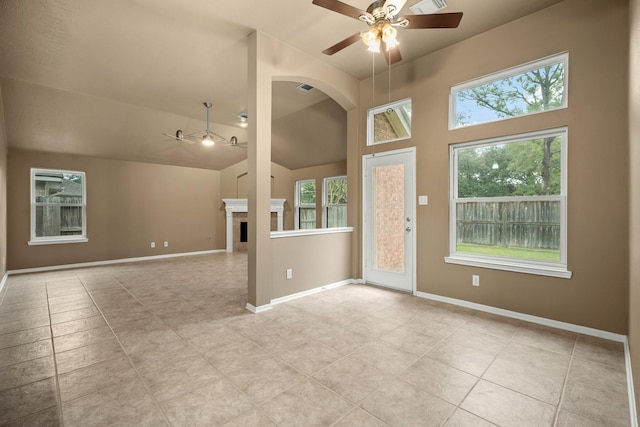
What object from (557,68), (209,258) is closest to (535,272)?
(557,68)

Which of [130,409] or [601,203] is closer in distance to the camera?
[130,409]

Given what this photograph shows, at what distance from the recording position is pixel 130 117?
215 inches

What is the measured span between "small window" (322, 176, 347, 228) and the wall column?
4326mm

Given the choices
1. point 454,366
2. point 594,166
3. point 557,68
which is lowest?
point 454,366

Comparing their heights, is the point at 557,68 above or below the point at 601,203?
above

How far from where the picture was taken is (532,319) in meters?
2.94

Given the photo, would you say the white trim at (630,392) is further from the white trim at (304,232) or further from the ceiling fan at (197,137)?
the ceiling fan at (197,137)

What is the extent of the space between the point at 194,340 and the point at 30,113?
506 centimetres

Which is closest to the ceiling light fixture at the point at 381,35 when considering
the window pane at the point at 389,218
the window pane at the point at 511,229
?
the window pane at the point at 389,218

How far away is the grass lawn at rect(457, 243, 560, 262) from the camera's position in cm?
291

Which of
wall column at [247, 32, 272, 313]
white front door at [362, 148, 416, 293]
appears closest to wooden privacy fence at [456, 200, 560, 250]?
white front door at [362, 148, 416, 293]

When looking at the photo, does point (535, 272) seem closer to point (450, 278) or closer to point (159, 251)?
point (450, 278)

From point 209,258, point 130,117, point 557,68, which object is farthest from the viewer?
point 209,258

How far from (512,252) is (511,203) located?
1.79 ft
